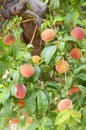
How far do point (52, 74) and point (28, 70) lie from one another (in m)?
0.25

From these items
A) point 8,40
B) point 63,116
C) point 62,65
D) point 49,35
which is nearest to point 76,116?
point 63,116

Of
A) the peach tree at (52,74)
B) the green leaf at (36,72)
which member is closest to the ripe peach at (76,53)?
the peach tree at (52,74)

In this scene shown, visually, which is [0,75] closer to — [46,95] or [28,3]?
[46,95]

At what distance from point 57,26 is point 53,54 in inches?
8.5

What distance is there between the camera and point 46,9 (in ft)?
4.56

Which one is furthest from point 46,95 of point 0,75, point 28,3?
point 28,3

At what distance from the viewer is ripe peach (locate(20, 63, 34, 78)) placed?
1.15 meters

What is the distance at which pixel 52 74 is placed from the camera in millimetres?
1376

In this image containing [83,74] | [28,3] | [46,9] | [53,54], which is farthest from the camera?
[28,3]

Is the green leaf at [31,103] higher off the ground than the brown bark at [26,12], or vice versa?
the brown bark at [26,12]

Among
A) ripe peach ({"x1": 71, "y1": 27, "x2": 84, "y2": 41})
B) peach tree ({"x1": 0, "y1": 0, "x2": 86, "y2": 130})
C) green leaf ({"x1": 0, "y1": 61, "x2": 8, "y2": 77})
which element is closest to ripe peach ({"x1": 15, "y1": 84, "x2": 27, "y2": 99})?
peach tree ({"x1": 0, "y1": 0, "x2": 86, "y2": 130})

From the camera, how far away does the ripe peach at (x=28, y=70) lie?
1.15 m

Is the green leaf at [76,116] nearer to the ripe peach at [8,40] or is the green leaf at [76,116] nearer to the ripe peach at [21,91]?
the ripe peach at [21,91]

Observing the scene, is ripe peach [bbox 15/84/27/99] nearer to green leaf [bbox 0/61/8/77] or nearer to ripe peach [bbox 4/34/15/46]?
green leaf [bbox 0/61/8/77]
